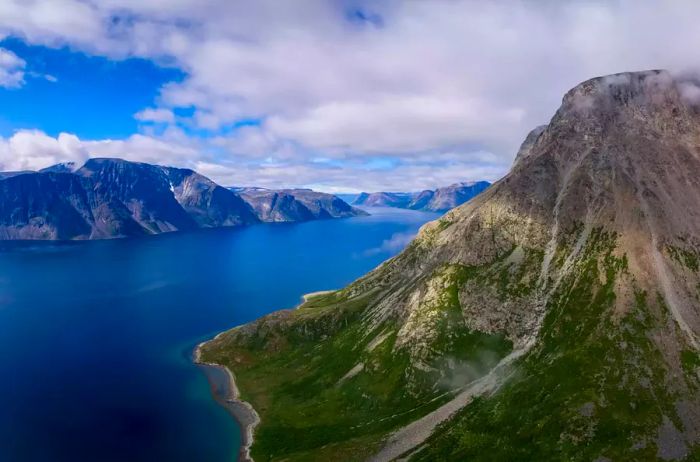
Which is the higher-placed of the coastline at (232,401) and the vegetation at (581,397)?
the vegetation at (581,397)

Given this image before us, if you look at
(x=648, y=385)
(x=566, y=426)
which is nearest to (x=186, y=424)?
(x=566, y=426)

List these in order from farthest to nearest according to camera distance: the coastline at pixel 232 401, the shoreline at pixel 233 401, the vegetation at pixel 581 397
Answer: the coastline at pixel 232 401, the shoreline at pixel 233 401, the vegetation at pixel 581 397

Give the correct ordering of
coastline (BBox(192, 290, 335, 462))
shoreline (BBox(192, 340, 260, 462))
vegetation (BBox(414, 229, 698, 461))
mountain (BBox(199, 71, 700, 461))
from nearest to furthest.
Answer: vegetation (BBox(414, 229, 698, 461)) → mountain (BBox(199, 71, 700, 461)) → shoreline (BBox(192, 340, 260, 462)) → coastline (BBox(192, 290, 335, 462))

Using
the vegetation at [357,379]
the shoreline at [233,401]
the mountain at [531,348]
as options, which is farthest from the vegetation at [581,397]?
the shoreline at [233,401]

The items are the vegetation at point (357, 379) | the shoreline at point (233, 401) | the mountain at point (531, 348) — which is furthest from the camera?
the shoreline at point (233, 401)

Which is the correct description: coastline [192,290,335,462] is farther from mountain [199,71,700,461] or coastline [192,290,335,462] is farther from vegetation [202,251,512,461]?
mountain [199,71,700,461]

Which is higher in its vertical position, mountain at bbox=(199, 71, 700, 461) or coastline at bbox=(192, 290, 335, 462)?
mountain at bbox=(199, 71, 700, 461)

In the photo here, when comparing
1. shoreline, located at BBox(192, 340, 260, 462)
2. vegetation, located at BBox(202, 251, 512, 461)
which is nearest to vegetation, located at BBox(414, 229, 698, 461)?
vegetation, located at BBox(202, 251, 512, 461)

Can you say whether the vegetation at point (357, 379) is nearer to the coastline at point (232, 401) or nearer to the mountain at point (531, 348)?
the mountain at point (531, 348)
